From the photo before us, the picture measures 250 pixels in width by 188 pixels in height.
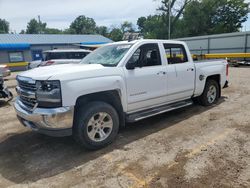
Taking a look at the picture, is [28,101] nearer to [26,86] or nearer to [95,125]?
[26,86]

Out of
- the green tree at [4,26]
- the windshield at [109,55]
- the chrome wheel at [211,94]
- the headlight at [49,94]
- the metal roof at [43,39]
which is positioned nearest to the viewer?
the headlight at [49,94]

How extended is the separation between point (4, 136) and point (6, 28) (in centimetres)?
9086

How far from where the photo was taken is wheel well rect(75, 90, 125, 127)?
3.97 metres

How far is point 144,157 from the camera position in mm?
3781

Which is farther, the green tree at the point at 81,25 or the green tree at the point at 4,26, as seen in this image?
the green tree at the point at 81,25

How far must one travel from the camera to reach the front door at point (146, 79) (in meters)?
4.45

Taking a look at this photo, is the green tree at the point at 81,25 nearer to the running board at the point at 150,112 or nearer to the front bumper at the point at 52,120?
the running board at the point at 150,112

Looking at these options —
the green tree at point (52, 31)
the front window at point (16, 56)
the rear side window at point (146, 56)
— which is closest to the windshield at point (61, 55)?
the rear side window at point (146, 56)

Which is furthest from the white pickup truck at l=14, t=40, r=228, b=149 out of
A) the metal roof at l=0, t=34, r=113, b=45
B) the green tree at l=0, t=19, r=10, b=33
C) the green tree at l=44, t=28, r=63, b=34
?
the green tree at l=0, t=19, r=10, b=33

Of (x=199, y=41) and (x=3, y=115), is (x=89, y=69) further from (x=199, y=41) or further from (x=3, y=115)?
(x=199, y=41)

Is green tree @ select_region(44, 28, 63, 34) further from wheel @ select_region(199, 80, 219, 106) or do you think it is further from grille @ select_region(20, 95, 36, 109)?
grille @ select_region(20, 95, 36, 109)

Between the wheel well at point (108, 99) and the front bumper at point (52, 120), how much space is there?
0.36 meters

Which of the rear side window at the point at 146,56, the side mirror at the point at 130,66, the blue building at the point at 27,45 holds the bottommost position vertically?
the side mirror at the point at 130,66

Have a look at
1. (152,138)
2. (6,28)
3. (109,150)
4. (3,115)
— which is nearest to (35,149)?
(109,150)
